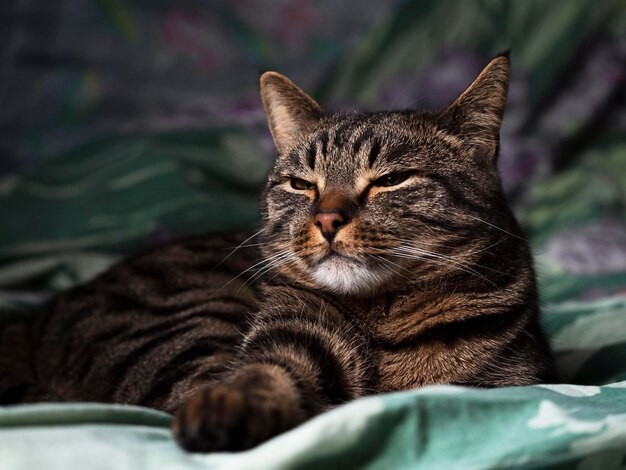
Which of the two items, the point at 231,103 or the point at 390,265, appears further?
the point at 231,103

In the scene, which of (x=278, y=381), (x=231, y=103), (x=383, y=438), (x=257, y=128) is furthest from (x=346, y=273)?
(x=231, y=103)

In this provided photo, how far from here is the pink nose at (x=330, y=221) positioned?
1134 mm

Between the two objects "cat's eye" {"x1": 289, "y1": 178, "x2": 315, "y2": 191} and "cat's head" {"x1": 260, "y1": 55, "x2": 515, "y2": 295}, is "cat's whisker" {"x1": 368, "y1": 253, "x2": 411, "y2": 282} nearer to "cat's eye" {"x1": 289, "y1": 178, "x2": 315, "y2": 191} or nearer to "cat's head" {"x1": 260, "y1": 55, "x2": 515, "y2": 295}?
"cat's head" {"x1": 260, "y1": 55, "x2": 515, "y2": 295}

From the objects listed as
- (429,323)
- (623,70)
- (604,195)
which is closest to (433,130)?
(429,323)

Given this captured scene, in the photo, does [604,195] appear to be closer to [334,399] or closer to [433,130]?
[433,130]

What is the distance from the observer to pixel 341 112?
1.48 m

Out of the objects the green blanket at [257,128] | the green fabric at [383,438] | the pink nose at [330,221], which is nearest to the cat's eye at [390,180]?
the pink nose at [330,221]

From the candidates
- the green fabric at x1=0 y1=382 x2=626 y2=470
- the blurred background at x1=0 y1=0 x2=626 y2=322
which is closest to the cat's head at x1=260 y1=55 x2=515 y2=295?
the green fabric at x1=0 y1=382 x2=626 y2=470

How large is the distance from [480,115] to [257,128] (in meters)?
1.52

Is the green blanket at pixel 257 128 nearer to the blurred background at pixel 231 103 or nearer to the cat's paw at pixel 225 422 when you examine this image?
the blurred background at pixel 231 103

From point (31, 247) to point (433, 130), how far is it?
143 cm

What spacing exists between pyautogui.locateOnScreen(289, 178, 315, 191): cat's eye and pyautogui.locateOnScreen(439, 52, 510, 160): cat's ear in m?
0.25

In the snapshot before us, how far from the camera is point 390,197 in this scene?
1188 millimetres

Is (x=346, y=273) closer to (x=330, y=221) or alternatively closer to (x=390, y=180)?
(x=330, y=221)
